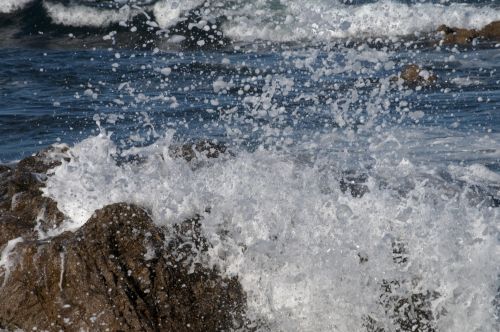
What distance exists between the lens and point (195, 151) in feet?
15.5

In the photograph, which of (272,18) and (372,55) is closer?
(372,55)

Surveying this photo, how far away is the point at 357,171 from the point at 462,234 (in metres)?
2.04

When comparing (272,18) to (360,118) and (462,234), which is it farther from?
(462,234)

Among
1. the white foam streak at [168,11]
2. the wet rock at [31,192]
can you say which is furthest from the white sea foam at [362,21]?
the wet rock at [31,192]

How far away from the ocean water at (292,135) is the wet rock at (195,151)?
6 cm

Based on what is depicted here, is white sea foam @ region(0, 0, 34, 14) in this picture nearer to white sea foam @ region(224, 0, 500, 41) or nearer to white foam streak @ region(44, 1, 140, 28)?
white foam streak @ region(44, 1, 140, 28)

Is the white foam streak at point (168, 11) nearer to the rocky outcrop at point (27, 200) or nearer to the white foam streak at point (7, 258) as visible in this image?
the rocky outcrop at point (27, 200)

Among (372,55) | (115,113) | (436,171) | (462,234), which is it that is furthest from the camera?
(372,55)

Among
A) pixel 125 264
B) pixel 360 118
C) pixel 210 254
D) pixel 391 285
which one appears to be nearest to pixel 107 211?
pixel 125 264

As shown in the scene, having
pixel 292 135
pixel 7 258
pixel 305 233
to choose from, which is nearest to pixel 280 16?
pixel 292 135

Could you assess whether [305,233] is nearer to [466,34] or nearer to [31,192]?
[31,192]

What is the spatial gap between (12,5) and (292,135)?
11535mm

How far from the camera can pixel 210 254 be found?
394cm

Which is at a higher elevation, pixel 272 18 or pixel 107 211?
pixel 107 211
